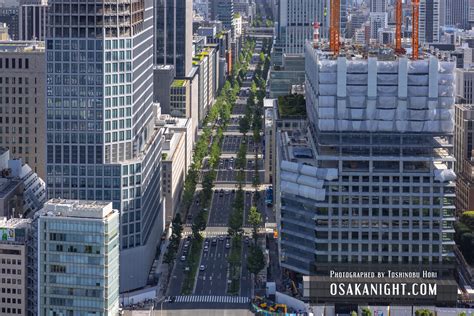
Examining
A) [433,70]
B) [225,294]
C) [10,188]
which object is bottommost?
[225,294]

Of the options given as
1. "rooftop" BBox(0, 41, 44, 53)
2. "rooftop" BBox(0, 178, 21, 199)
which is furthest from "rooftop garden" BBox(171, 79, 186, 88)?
"rooftop" BBox(0, 178, 21, 199)

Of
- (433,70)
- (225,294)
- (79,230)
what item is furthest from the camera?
(225,294)

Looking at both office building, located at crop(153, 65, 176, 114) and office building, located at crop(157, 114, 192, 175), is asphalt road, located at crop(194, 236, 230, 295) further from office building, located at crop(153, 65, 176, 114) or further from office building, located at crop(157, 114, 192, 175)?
office building, located at crop(153, 65, 176, 114)

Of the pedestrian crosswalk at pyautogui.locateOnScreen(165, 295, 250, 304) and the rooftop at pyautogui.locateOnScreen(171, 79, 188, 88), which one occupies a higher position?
the rooftop at pyautogui.locateOnScreen(171, 79, 188, 88)

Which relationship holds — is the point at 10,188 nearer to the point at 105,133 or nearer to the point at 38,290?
the point at 105,133

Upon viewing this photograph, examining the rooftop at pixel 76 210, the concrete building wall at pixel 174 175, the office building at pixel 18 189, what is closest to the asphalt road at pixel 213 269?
the concrete building wall at pixel 174 175

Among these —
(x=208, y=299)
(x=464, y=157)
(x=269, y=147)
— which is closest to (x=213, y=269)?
(x=208, y=299)

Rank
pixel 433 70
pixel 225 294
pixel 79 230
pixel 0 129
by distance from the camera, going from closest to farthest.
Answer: pixel 79 230, pixel 433 70, pixel 225 294, pixel 0 129

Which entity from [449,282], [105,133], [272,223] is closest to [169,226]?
[272,223]
